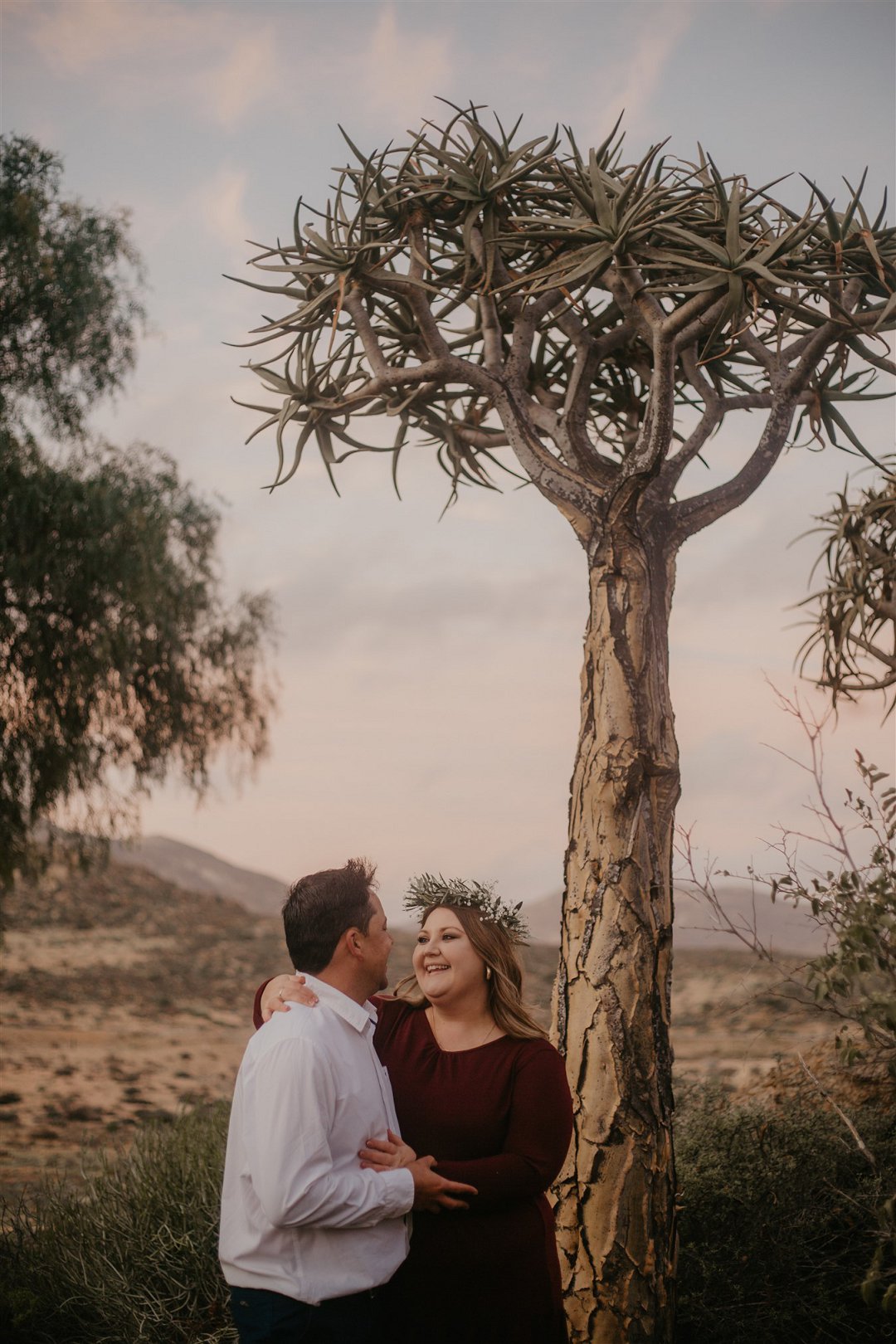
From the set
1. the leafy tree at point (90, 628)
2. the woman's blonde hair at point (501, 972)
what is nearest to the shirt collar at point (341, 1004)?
the woman's blonde hair at point (501, 972)

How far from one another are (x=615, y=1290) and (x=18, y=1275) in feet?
9.59

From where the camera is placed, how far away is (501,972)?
3.49 m

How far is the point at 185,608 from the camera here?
14977mm

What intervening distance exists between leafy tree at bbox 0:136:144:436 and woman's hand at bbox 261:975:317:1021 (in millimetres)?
12340

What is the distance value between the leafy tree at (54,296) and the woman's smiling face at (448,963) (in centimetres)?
1216

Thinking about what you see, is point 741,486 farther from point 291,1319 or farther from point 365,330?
point 291,1319

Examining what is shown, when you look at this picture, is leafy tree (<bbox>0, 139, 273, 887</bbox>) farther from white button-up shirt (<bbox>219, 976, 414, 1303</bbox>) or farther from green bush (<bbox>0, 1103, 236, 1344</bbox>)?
white button-up shirt (<bbox>219, 976, 414, 1303</bbox>)

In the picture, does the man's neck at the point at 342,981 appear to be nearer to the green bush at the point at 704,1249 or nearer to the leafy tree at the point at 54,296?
the green bush at the point at 704,1249

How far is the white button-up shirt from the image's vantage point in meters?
2.61

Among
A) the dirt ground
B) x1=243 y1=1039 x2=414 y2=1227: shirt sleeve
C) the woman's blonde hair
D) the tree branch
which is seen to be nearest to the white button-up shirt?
x1=243 y1=1039 x2=414 y2=1227: shirt sleeve

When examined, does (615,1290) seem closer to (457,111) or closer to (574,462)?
(574,462)

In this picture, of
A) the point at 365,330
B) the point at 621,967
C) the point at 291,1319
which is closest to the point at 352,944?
the point at 291,1319

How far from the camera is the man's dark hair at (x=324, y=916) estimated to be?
3.00 meters

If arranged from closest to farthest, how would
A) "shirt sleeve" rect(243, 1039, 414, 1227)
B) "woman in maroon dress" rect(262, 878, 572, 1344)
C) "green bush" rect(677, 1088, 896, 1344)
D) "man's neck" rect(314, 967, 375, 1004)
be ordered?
"shirt sleeve" rect(243, 1039, 414, 1227), "man's neck" rect(314, 967, 375, 1004), "woman in maroon dress" rect(262, 878, 572, 1344), "green bush" rect(677, 1088, 896, 1344)
